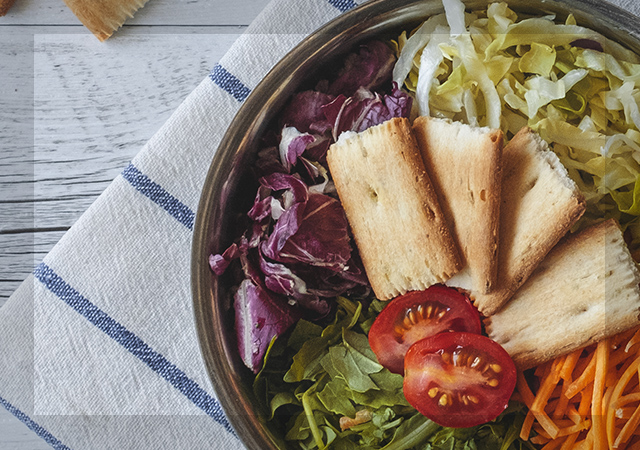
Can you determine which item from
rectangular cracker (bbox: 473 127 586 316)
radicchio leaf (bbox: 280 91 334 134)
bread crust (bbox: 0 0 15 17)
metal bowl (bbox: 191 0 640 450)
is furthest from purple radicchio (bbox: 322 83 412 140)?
bread crust (bbox: 0 0 15 17)

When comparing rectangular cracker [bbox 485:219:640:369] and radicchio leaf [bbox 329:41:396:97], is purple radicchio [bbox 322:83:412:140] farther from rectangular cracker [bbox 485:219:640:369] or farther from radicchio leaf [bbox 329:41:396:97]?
rectangular cracker [bbox 485:219:640:369]

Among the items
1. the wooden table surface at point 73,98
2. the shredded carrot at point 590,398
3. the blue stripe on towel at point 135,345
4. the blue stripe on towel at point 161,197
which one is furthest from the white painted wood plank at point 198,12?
the shredded carrot at point 590,398

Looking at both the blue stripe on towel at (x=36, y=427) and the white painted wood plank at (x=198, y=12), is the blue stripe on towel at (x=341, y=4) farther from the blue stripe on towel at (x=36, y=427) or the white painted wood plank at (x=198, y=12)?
the blue stripe on towel at (x=36, y=427)

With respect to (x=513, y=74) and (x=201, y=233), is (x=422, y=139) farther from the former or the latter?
(x=201, y=233)

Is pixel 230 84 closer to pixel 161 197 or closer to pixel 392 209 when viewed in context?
pixel 161 197

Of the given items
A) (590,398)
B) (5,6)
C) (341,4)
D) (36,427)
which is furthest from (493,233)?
(5,6)

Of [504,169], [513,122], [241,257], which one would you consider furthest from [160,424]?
[513,122]

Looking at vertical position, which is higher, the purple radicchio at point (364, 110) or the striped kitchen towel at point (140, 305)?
the purple radicchio at point (364, 110)
